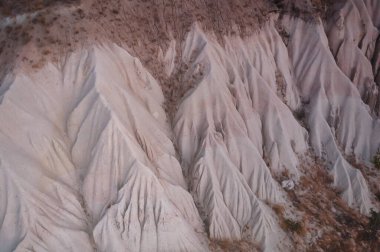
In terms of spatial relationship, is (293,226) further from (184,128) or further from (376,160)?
(376,160)

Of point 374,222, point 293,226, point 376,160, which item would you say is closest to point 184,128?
point 293,226

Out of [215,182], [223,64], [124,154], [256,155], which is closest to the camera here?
[124,154]

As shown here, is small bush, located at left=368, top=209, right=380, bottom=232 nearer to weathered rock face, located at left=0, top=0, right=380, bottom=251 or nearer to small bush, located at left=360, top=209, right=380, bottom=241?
small bush, located at left=360, top=209, right=380, bottom=241

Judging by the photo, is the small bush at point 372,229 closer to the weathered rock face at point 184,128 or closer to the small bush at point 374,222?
the small bush at point 374,222

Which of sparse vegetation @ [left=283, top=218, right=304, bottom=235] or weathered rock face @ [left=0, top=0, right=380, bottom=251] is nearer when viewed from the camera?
weathered rock face @ [left=0, top=0, right=380, bottom=251]

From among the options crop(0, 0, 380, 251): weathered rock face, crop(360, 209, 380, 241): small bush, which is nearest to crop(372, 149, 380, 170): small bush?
crop(0, 0, 380, 251): weathered rock face

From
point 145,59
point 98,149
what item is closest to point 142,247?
point 98,149

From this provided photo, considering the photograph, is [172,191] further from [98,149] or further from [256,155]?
[256,155]

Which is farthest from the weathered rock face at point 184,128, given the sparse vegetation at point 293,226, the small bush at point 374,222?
the small bush at point 374,222

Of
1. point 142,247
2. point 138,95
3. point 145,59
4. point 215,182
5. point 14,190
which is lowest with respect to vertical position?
point 142,247
